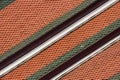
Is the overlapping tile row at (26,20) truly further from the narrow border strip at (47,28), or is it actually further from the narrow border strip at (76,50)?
the narrow border strip at (76,50)

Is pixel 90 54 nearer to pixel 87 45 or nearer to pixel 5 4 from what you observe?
pixel 87 45

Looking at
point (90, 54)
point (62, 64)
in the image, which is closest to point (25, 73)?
point (62, 64)

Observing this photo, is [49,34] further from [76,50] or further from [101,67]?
[101,67]

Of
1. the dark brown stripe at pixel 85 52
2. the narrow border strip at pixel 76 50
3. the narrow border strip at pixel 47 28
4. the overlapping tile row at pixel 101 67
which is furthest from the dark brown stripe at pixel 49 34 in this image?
the overlapping tile row at pixel 101 67

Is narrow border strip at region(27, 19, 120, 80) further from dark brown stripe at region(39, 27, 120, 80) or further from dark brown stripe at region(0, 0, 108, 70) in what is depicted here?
dark brown stripe at region(0, 0, 108, 70)

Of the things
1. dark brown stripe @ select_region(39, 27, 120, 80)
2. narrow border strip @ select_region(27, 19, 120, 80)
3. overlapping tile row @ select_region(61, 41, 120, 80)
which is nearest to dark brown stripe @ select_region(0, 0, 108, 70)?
narrow border strip @ select_region(27, 19, 120, 80)
